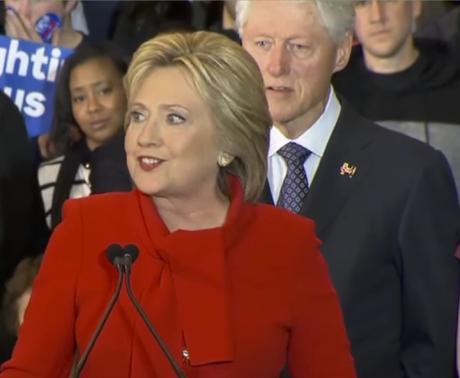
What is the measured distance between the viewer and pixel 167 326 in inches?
110

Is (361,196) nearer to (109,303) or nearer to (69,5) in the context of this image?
(109,303)

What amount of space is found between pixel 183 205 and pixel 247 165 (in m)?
0.16

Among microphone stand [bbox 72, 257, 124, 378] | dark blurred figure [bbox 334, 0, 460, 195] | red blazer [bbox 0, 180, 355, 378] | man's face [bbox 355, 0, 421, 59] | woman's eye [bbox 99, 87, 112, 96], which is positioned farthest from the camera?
woman's eye [bbox 99, 87, 112, 96]

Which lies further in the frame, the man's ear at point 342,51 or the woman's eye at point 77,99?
the woman's eye at point 77,99

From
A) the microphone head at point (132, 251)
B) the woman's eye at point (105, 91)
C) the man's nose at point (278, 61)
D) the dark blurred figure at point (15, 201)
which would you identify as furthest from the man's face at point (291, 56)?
the woman's eye at point (105, 91)

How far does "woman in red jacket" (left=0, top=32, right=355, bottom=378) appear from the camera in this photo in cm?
277

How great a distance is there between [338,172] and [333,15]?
380 millimetres

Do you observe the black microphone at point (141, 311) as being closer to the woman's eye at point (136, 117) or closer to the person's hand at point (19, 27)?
the woman's eye at point (136, 117)

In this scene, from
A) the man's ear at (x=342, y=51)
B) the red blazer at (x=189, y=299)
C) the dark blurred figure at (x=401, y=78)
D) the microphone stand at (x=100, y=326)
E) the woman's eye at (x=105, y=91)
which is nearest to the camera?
the microphone stand at (x=100, y=326)

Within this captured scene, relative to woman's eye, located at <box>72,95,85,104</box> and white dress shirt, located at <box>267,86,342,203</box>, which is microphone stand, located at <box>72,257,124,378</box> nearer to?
white dress shirt, located at <box>267,86,342,203</box>

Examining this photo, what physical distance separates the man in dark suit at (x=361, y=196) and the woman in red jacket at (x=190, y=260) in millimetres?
651

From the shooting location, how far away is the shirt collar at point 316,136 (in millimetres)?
3756

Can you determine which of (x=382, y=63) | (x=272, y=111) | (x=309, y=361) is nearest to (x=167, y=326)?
(x=309, y=361)

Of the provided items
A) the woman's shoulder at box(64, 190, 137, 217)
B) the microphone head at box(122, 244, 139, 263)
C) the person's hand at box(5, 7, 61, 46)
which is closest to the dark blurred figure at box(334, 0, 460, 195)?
the person's hand at box(5, 7, 61, 46)
